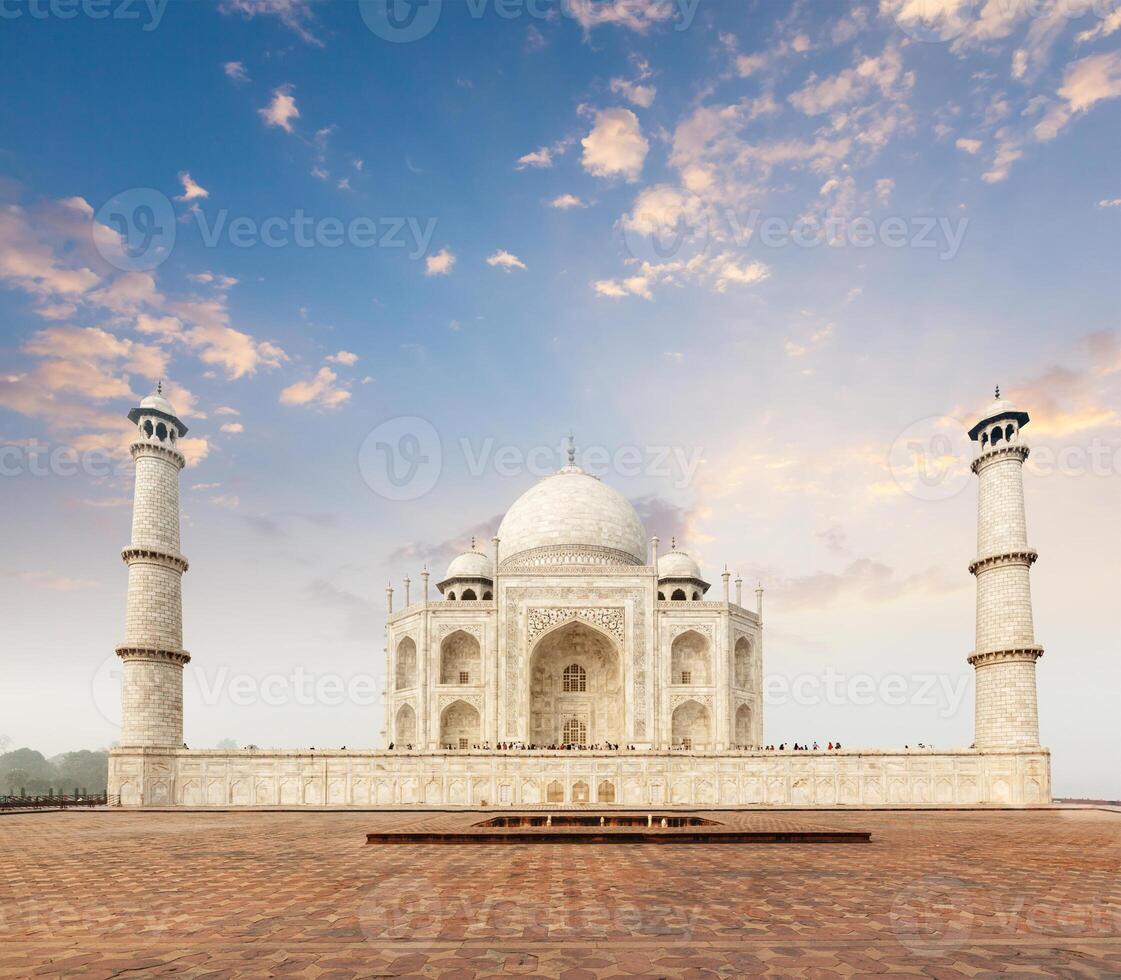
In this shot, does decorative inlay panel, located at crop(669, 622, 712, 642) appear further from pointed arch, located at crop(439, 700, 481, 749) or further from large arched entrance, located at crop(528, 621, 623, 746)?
pointed arch, located at crop(439, 700, 481, 749)

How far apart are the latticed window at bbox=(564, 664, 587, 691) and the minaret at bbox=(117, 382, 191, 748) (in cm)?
1724

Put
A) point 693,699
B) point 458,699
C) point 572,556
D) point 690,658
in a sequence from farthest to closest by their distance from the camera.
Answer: point 572,556 → point 690,658 → point 693,699 → point 458,699

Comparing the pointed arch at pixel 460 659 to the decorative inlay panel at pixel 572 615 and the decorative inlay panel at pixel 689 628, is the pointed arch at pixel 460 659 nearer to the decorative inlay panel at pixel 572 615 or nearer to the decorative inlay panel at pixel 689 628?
the decorative inlay panel at pixel 572 615

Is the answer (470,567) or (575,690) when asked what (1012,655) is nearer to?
(575,690)

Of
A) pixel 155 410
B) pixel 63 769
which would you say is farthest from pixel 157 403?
pixel 63 769

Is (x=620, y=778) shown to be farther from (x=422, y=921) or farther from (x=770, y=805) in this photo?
(x=422, y=921)

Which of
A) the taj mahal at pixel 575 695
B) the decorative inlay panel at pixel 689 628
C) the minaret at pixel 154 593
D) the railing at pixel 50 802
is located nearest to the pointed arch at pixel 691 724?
the taj mahal at pixel 575 695

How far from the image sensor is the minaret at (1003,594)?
30484mm

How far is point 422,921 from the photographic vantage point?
7406 millimetres

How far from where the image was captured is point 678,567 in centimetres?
4425

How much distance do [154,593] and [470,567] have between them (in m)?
16.5

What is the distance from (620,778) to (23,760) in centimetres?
7873

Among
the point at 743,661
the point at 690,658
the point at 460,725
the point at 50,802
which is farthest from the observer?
the point at 743,661

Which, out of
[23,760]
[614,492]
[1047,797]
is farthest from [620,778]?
[23,760]
